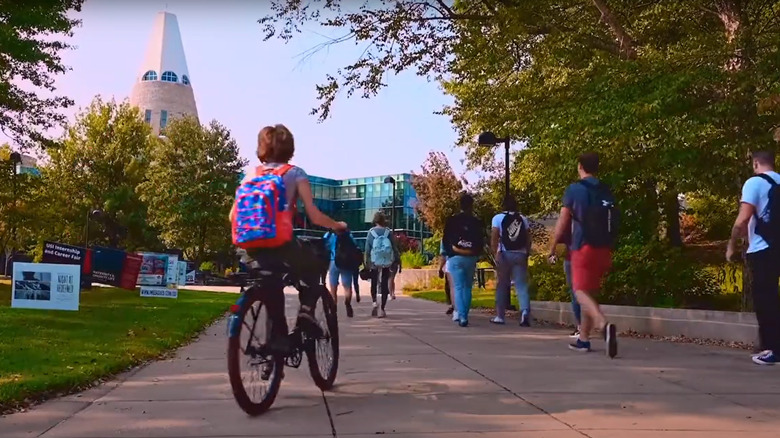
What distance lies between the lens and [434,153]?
117 feet

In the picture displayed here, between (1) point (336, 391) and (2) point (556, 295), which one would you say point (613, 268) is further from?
(1) point (336, 391)

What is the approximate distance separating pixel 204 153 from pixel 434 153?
14.1 meters

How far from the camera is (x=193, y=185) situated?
4047cm

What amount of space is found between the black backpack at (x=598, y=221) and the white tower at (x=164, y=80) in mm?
80395

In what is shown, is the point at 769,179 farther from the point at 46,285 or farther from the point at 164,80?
the point at 164,80

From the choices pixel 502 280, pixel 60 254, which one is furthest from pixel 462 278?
pixel 60 254

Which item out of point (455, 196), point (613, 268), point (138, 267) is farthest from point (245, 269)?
point (455, 196)

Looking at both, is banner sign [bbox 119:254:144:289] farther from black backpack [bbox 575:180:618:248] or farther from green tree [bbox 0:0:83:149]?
black backpack [bbox 575:180:618:248]

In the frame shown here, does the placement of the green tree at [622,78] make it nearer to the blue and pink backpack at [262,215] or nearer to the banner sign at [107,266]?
the blue and pink backpack at [262,215]

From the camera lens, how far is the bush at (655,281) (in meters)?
11.3

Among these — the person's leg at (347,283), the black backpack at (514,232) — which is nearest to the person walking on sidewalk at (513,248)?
the black backpack at (514,232)

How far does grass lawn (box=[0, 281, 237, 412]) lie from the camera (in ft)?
17.3

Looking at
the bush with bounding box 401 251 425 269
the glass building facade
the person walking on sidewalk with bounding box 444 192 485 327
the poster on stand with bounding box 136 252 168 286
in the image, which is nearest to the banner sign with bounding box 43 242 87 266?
the poster on stand with bounding box 136 252 168 286

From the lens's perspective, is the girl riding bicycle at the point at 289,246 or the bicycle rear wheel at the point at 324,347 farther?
the bicycle rear wheel at the point at 324,347
